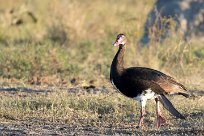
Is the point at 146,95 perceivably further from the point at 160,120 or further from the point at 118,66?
the point at 118,66

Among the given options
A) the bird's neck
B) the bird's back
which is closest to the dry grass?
the bird's back

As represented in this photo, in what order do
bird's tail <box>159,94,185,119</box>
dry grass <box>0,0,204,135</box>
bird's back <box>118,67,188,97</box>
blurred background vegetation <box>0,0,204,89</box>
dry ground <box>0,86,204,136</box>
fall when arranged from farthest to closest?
blurred background vegetation <box>0,0,204,89</box>, dry grass <box>0,0,204,135</box>, bird's tail <box>159,94,185,119</box>, bird's back <box>118,67,188,97</box>, dry ground <box>0,86,204,136</box>

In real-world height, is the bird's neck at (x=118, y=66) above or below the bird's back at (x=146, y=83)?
above

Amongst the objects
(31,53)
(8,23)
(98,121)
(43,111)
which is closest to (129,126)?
(98,121)

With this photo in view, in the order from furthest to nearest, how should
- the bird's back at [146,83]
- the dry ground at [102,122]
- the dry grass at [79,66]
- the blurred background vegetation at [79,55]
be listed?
the blurred background vegetation at [79,55] < the dry grass at [79,66] < the bird's back at [146,83] < the dry ground at [102,122]

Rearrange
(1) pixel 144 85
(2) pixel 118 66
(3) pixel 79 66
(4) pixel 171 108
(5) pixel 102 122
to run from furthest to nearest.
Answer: (3) pixel 79 66 < (5) pixel 102 122 < (2) pixel 118 66 < (4) pixel 171 108 < (1) pixel 144 85

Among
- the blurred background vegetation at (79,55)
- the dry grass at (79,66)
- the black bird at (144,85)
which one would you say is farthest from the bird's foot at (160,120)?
the blurred background vegetation at (79,55)

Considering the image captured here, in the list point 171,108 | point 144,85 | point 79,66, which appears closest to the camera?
point 144,85

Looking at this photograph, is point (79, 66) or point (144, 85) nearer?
point (144, 85)

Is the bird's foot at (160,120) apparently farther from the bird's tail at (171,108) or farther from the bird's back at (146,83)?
the bird's back at (146,83)

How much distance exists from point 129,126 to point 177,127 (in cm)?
65

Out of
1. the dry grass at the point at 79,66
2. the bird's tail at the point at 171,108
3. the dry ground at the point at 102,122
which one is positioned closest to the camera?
the dry ground at the point at 102,122

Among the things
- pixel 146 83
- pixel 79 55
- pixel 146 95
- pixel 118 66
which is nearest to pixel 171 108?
pixel 146 95

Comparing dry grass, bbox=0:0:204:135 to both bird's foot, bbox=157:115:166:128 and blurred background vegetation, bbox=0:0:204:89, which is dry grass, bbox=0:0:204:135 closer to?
blurred background vegetation, bbox=0:0:204:89
